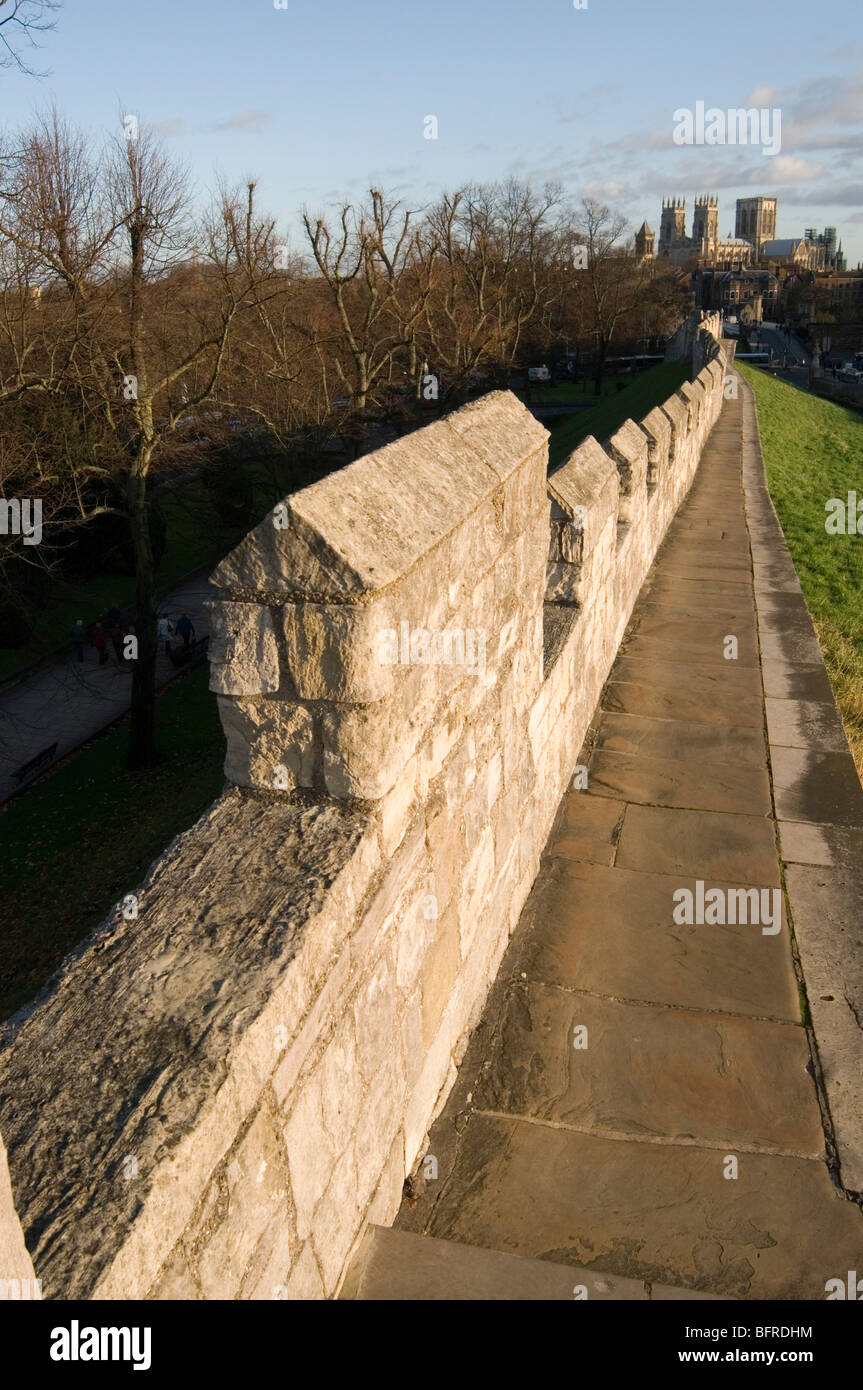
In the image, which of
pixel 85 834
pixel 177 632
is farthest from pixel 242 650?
pixel 177 632

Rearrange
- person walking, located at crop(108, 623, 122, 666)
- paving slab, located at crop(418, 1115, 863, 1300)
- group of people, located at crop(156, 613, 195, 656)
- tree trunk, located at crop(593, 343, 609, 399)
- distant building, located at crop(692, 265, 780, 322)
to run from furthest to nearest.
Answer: distant building, located at crop(692, 265, 780, 322)
tree trunk, located at crop(593, 343, 609, 399)
group of people, located at crop(156, 613, 195, 656)
person walking, located at crop(108, 623, 122, 666)
paving slab, located at crop(418, 1115, 863, 1300)

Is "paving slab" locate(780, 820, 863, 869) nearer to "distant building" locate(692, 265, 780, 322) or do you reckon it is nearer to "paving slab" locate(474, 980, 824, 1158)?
"paving slab" locate(474, 980, 824, 1158)

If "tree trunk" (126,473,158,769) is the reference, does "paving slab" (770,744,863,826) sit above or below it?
above

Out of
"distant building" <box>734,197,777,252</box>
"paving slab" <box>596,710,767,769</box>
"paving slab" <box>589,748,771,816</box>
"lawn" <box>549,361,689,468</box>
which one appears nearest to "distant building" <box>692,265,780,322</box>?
"lawn" <box>549,361,689,468</box>

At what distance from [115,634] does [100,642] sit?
35cm

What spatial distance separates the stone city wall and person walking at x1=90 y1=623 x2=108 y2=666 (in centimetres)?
1832

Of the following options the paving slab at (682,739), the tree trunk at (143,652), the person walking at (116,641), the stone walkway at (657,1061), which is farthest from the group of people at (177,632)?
the stone walkway at (657,1061)

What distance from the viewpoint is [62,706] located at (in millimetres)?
19172

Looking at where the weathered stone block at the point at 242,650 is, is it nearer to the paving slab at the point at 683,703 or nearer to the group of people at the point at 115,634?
the paving slab at the point at 683,703

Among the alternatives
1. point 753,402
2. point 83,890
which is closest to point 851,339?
point 753,402

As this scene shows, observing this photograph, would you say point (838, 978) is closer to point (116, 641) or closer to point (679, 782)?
point (679, 782)

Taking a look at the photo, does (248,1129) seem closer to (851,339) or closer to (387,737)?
(387,737)

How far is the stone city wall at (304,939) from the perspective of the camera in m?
1.64

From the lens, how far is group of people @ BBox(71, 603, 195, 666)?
20.3 metres
